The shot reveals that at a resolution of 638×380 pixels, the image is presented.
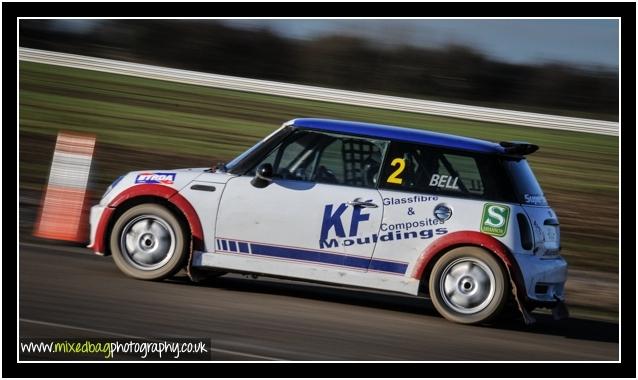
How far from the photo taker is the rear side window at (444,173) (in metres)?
8.45

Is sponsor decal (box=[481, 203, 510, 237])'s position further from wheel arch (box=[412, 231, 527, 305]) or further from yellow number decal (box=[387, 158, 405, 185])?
Answer: yellow number decal (box=[387, 158, 405, 185])

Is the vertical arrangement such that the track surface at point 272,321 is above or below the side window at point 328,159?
below

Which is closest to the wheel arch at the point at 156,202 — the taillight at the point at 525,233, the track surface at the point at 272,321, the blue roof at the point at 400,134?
the track surface at the point at 272,321

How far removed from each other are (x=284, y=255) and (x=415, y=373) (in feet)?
7.34

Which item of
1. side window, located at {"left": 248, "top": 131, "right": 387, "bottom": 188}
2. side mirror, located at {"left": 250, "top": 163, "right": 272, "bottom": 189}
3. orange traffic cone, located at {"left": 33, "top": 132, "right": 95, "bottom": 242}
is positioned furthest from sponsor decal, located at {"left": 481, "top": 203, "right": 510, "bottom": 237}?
orange traffic cone, located at {"left": 33, "top": 132, "right": 95, "bottom": 242}

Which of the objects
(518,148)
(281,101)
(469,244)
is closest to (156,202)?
(469,244)

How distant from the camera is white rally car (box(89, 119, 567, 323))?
8.33 m

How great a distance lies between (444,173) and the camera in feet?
27.8

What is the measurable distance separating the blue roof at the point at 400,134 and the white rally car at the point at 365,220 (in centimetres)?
1

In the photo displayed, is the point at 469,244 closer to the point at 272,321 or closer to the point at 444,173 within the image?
the point at 444,173

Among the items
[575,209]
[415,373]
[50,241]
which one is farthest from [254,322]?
[575,209]

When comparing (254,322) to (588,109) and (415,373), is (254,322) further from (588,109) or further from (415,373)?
(588,109)

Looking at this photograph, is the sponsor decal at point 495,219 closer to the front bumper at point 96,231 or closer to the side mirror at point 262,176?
the side mirror at point 262,176

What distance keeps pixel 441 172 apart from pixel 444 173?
3cm
